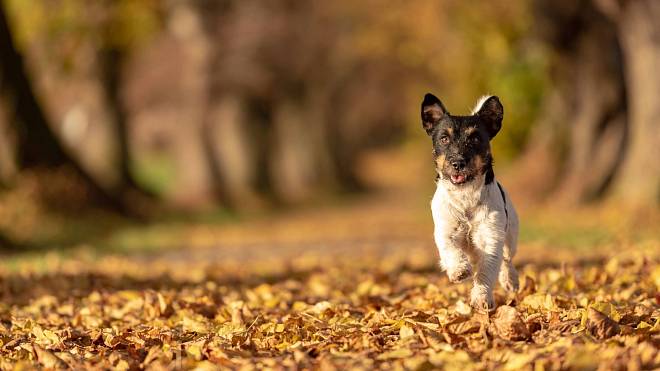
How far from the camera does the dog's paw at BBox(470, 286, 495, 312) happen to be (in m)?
6.04

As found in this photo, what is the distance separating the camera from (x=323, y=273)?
11195mm

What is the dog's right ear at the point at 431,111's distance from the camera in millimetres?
6188

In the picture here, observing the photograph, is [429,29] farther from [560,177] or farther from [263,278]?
[263,278]

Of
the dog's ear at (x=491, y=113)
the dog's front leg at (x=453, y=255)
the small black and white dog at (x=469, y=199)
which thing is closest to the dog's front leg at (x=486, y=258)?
the small black and white dog at (x=469, y=199)

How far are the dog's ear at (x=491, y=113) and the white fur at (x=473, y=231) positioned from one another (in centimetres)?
40

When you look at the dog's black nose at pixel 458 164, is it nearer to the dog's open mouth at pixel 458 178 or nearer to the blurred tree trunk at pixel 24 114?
the dog's open mouth at pixel 458 178

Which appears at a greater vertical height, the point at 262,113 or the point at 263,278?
the point at 262,113

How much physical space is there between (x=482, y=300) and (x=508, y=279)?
978 millimetres

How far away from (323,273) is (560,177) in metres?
12.8

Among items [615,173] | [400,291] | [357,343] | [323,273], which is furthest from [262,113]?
[357,343]

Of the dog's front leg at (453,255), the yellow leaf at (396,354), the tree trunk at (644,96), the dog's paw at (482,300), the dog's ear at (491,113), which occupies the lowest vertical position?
the yellow leaf at (396,354)

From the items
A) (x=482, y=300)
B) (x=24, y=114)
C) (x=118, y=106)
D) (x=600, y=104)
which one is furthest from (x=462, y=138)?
(x=118, y=106)

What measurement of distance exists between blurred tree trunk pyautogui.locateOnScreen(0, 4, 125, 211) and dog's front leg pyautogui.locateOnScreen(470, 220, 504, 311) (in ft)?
51.9

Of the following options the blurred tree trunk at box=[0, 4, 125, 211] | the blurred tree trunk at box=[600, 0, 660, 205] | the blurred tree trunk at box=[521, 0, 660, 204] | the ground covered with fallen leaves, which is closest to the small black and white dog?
the ground covered with fallen leaves
